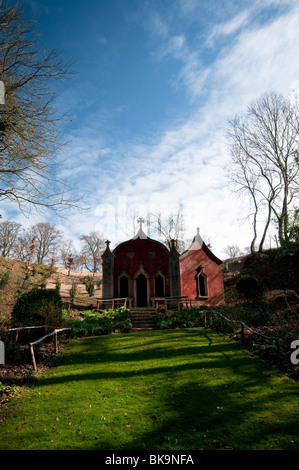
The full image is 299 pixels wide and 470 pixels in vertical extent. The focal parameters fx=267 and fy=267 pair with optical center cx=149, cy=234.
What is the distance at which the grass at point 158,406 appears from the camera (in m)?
4.22

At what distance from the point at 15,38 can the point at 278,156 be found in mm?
26819

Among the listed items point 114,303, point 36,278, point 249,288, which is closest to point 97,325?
point 114,303

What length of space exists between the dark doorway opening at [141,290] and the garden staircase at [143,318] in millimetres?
3686

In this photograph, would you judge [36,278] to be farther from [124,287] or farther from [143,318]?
[143,318]

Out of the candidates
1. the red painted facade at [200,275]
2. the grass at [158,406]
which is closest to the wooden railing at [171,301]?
the red painted facade at [200,275]

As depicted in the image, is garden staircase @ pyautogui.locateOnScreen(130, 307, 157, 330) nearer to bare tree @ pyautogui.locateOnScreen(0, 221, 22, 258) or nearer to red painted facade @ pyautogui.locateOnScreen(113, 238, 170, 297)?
red painted facade @ pyautogui.locateOnScreen(113, 238, 170, 297)

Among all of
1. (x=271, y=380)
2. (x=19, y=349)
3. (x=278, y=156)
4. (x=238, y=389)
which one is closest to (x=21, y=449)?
(x=238, y=389)

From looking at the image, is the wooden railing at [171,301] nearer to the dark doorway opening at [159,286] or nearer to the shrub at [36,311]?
the dark doorway opening at [159,286]

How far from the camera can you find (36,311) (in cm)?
1098

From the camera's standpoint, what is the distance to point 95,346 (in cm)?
1088

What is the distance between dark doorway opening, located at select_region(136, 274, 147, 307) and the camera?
2186cm

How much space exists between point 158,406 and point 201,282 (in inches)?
706

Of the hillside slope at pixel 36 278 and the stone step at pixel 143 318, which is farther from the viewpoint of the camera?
the hillside slope at pixel 36 278
